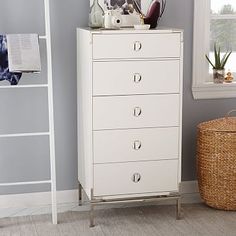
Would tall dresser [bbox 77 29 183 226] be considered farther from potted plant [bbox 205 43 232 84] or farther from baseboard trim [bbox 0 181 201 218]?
potted plant [bbox 205 43 232 84]

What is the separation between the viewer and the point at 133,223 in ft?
11.9

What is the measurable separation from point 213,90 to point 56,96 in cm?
107

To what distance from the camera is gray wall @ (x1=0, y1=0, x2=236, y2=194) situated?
12.0 ft

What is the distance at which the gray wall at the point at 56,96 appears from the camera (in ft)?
12.0

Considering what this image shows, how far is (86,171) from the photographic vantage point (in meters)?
→ 3.56

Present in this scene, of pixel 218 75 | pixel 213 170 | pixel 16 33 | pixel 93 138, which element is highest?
pixel 16 33

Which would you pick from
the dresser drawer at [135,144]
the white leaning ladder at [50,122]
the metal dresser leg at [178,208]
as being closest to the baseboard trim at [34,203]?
the white leaning ladder at [50,122]

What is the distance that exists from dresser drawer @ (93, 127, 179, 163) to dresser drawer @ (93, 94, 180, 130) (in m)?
0.04

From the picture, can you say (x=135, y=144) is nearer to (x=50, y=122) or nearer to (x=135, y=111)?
(x=135, y=111)

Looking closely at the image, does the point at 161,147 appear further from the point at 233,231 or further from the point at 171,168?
the point at 233,231

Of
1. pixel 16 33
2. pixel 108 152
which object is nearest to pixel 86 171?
pixel 108 152

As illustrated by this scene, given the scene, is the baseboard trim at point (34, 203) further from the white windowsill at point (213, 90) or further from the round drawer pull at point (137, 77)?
the round drawer pull at point (137, 77)

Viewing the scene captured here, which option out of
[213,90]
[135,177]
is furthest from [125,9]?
[135,177]

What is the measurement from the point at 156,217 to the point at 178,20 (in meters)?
1.29
